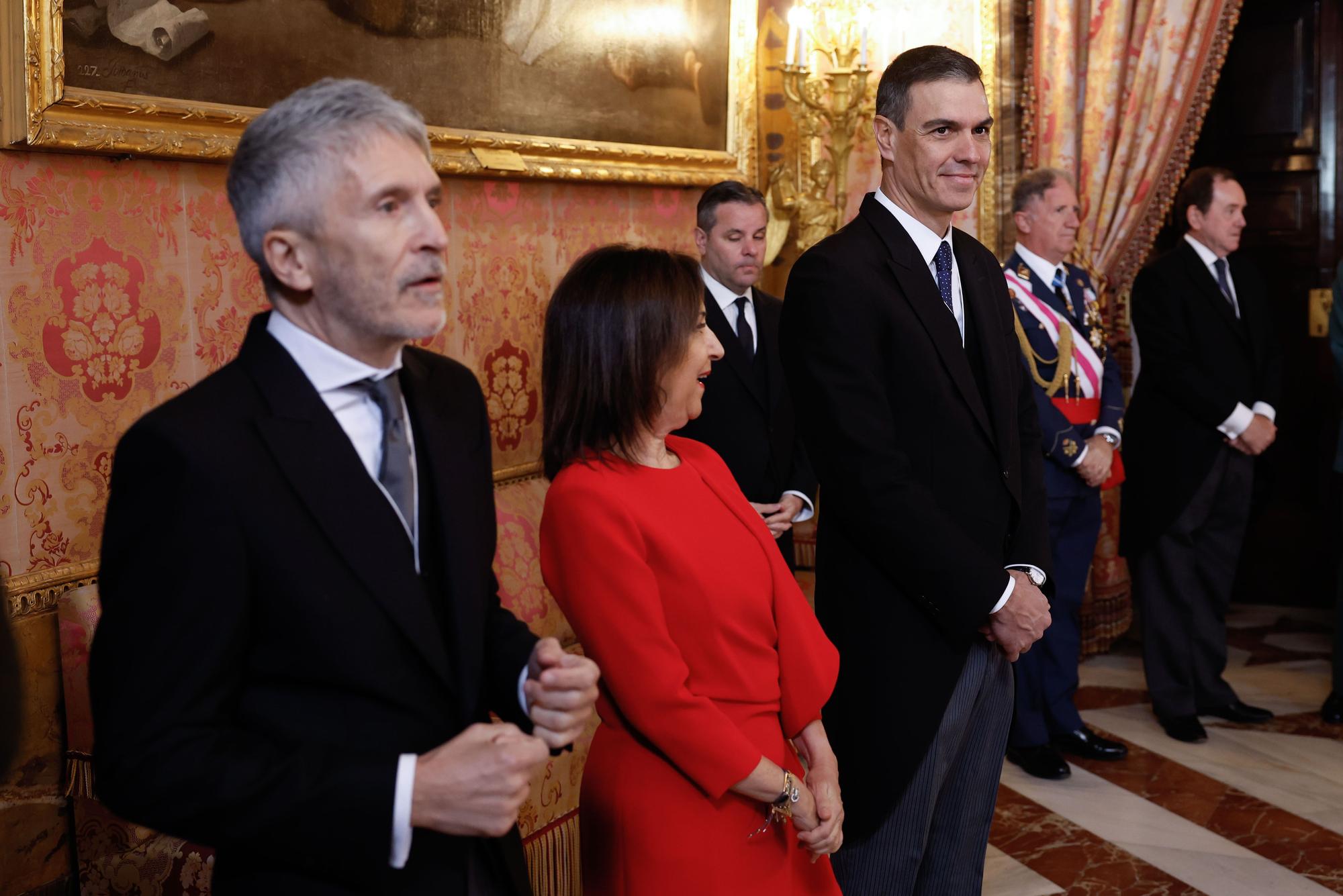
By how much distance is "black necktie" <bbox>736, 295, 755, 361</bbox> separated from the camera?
3838mm

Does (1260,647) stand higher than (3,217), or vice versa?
(3,217)

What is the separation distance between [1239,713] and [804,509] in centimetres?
210

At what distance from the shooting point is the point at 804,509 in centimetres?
377

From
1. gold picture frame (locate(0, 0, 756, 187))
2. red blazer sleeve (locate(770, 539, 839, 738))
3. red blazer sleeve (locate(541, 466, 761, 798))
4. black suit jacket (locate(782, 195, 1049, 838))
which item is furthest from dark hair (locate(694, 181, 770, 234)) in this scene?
red blazer sleeve (locate(541, 466, 761, 798))

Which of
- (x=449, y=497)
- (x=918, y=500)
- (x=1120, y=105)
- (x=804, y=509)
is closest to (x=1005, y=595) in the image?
(x=918, y=500)

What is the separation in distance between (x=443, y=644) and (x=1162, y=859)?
283 cm

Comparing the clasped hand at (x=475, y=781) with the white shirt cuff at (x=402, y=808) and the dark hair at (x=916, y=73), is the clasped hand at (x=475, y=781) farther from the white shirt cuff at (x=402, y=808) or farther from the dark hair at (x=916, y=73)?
the dark hair at (x=916, y=73)

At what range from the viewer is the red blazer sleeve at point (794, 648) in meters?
1.99

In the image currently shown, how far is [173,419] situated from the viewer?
127 centimetres

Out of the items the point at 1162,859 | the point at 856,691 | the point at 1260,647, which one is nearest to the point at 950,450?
the point at 856,691

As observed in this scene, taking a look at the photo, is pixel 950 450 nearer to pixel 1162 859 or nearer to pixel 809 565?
pixel 1162 859

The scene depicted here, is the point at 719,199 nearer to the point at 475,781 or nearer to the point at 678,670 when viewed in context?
the point at 678,670

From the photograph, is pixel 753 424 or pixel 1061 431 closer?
pixel 753 424

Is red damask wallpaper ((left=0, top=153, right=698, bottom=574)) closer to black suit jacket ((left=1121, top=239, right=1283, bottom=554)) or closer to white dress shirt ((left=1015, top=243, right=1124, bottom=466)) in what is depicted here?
white dress shirt ((left=1015, top=243, right=1124, bottom=466))
